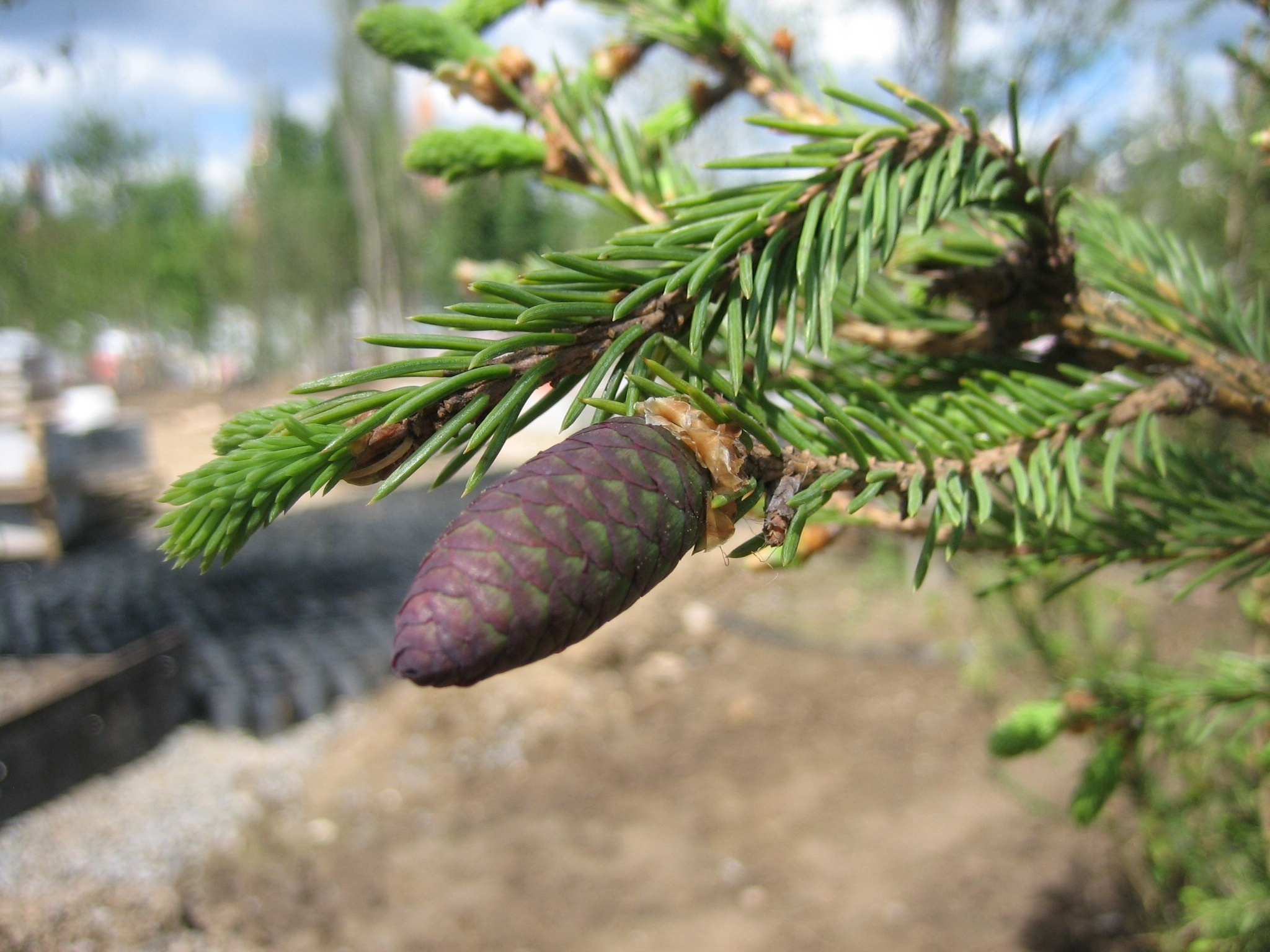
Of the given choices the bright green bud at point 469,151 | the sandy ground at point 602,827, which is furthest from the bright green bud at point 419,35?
the sandy ground at point 602,827

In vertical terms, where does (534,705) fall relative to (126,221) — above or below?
below

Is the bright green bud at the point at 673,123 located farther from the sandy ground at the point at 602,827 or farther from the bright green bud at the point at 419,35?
the sandy ground at the point at 602,827

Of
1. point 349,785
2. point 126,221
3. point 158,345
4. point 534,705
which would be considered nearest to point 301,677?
point 349,785

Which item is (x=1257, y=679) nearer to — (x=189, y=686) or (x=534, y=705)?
(x=534, y=705)

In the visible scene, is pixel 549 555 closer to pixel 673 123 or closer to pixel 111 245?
pixel 673 123

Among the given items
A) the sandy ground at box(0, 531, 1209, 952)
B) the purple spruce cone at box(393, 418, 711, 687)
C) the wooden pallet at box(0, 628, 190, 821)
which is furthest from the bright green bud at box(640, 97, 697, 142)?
the wooden pallet at box(0, 628, 190, 821)

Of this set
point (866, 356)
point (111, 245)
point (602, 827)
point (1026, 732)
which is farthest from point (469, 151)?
point (111, 245)
